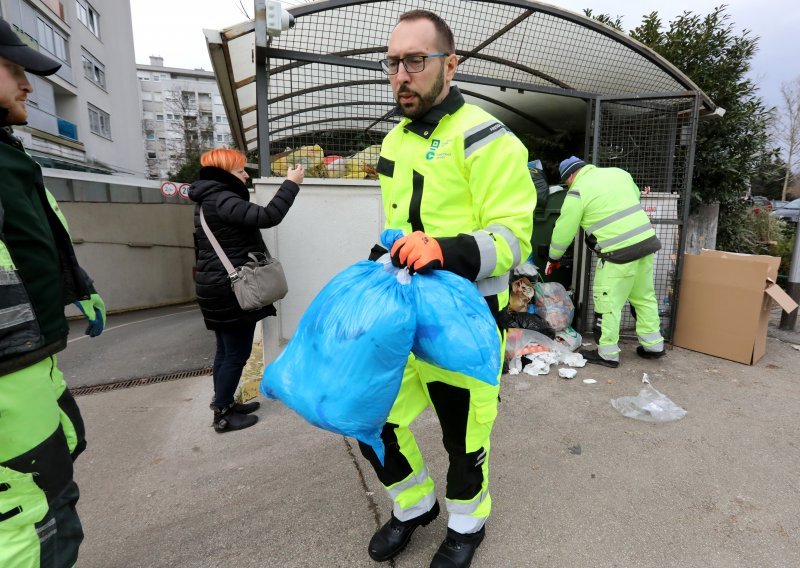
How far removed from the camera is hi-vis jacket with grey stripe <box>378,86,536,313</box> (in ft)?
4.53

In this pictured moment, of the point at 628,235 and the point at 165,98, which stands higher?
the point at 165,98

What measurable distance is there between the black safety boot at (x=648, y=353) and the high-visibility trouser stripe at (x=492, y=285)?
2.98 meters

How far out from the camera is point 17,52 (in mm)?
1327

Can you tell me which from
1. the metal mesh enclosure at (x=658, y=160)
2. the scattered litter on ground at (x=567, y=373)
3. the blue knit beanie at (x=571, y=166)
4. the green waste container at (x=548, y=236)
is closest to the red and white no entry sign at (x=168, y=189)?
the green waste container at (x=548, y=236)

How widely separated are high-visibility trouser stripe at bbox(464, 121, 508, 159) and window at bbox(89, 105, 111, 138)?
2388 cm

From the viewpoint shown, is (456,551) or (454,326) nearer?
(454,326)

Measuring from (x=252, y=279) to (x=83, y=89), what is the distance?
22.4m

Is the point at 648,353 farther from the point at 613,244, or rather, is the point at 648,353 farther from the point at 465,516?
the point at 465,516

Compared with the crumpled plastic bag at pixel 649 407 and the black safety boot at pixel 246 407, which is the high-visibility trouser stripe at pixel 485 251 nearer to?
the crumpled plastic bag at pixel 649 407

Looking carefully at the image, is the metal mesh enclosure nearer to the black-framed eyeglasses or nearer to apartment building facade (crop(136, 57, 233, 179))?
the black-framed eyeglasses

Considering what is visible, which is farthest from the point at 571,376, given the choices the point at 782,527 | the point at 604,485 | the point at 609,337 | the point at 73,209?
the point at 73,209

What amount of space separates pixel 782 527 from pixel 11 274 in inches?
119

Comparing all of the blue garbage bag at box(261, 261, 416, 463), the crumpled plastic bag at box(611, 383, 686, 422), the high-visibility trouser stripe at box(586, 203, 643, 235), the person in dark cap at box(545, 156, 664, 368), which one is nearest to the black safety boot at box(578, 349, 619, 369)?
the person in dark cap at box(545, 156, 664, 368)

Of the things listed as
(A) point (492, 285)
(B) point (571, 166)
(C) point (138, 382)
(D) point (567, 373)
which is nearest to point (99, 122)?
(C) point (138, 382)
